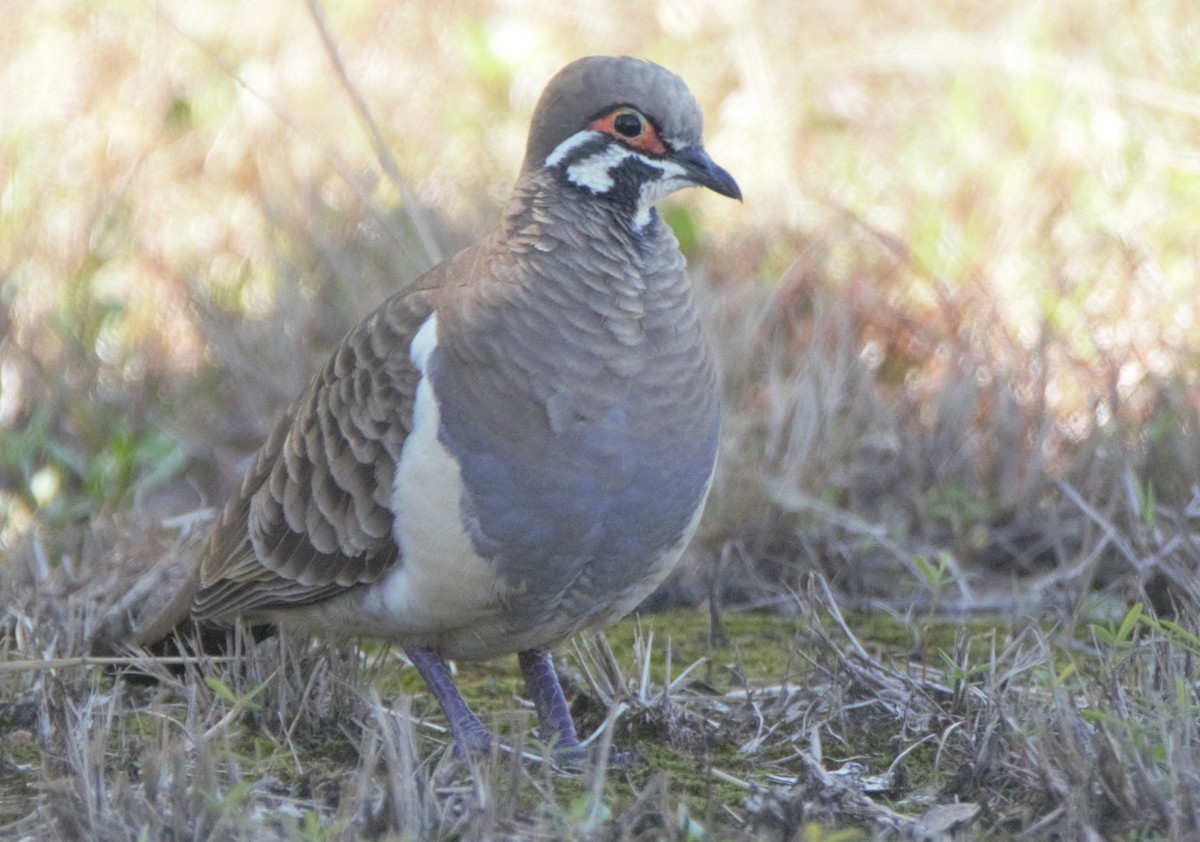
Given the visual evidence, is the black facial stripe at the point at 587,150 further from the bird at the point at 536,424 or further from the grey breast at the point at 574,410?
the grey breast at the point at 574,410

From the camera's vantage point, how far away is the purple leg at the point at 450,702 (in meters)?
2.98

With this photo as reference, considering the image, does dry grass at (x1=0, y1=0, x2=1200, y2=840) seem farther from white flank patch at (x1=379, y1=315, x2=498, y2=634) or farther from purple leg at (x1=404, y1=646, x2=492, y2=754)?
white flank patch at (x1=379, y1=315, x2=498, y2=634)

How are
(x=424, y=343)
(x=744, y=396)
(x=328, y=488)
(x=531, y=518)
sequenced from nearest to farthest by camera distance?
(x=531, y=518) → (x=424, y=343) → (x=328, y=488) → (x=744, y=396)

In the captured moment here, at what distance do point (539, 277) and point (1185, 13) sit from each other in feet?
13.2

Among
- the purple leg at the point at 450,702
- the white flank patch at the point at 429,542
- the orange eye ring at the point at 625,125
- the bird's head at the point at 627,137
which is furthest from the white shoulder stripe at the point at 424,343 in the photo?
the purple leg at the point at 450,702

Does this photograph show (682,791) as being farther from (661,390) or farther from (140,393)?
(140,393)

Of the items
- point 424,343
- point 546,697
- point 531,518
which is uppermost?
point 424,343

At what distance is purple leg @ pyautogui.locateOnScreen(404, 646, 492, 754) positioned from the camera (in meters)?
2.98

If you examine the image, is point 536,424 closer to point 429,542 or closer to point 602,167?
point 429,542

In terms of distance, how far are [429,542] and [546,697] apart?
51cm

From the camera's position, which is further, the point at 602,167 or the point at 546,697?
the point at 546,697

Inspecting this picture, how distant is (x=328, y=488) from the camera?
3.14 metres

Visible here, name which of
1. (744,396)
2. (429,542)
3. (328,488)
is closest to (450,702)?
(429,542)

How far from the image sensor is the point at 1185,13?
593 centimetres
